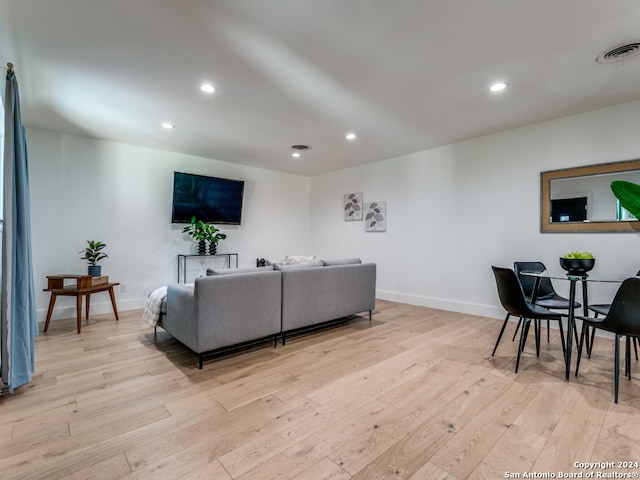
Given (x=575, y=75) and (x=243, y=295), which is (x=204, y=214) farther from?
(x=575, y=75)

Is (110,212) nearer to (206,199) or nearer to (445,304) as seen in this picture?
(206,199)

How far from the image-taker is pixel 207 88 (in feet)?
9.42

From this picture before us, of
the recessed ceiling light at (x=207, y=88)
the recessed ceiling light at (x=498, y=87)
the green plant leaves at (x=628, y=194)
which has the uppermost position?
the recessed ceiling light at (x=498, y=87)

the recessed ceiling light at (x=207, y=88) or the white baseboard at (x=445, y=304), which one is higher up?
the recessed ceiling light at (x=207, y=88)

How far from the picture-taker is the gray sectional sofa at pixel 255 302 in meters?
2.58

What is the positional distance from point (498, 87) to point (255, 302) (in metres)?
3.01

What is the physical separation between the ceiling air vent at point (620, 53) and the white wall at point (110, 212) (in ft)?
16.7

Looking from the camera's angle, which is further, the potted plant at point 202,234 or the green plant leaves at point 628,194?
the potted plant at point 202,234

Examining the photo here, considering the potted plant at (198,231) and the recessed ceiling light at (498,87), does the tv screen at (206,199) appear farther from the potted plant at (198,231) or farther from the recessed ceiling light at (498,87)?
the recessed ceiling light at (498,87)

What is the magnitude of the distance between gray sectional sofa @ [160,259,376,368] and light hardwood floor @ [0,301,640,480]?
0.76ft

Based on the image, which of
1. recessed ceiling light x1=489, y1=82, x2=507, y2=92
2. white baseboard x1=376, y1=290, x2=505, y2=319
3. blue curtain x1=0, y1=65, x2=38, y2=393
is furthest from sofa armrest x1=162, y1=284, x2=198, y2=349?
white baseboard x1=376, y1=290, x2=505, y2=319

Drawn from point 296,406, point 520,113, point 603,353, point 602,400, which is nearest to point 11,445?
point 296,406

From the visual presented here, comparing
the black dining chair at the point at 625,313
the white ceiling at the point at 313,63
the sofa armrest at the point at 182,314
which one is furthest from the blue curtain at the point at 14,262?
the black dining chair at the point at 625,313

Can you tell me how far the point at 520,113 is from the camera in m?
3.46
